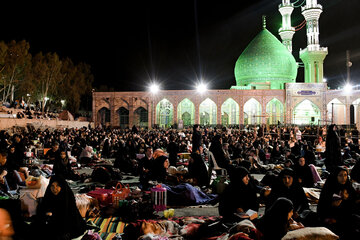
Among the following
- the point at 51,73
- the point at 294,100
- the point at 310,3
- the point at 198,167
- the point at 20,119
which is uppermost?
the point at 310,3

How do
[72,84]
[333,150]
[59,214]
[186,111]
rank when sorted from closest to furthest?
[59,214] < [333,150] < [72,84] < [186,111]

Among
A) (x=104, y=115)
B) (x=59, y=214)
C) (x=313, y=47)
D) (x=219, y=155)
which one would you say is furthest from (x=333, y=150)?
(x=104, y=115)

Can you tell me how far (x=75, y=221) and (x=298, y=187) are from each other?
2.98 metres

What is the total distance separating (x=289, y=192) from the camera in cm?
412

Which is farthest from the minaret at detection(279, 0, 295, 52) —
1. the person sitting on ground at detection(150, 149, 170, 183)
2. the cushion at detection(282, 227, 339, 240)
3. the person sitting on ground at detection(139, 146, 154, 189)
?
the cushion at detection(282, 227, 339, 240)

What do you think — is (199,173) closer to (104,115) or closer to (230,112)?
(230,112)

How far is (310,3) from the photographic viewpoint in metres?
26.6

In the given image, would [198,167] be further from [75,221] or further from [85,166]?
[85,166]

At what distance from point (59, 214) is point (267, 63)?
2784cm

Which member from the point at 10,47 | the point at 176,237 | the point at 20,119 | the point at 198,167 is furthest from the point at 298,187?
the point at 10,47

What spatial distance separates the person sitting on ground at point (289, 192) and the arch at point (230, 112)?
972 inches

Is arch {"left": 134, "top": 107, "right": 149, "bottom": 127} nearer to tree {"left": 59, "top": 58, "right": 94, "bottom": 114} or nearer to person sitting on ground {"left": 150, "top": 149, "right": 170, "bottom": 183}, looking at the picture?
tree {"left": 59, "top": 58, "right": 94, "bottom": 114}

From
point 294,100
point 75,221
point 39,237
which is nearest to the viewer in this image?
point 39,237

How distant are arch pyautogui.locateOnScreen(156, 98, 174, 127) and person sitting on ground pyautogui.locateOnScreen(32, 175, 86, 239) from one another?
2525 cm
